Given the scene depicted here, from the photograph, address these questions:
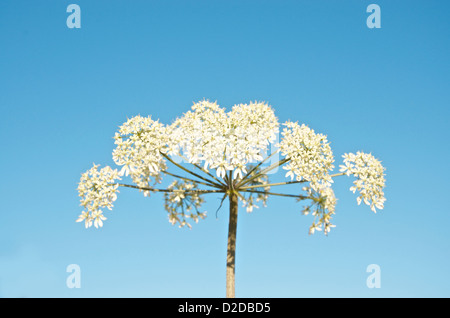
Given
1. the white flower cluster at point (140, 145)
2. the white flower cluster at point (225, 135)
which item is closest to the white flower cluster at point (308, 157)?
the white flower cluster at point (225, 135)

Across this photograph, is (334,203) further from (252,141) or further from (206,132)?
(206,132)

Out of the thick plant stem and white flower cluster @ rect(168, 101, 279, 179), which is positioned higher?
white flower cluster @ rect(168, 101, 279, 179)

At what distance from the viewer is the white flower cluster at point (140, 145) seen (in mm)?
10023

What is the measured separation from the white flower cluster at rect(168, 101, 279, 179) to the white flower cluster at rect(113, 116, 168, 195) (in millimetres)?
348

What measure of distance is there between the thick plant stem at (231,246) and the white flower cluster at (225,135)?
100 cm

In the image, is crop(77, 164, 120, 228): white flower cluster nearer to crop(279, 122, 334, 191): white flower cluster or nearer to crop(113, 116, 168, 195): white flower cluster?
crop(113, 116, 168, 195): white flower cluster

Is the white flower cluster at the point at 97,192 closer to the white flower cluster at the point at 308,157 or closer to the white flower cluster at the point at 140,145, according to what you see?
the white flower cluster at the point at 140,145

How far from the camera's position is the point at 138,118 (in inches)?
407

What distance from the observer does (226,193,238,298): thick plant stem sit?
970cm

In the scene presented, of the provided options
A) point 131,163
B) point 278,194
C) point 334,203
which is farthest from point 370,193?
point 131,163

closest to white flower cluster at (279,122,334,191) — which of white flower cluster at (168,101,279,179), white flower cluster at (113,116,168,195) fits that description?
white flower cluster at (168,101,279,179)

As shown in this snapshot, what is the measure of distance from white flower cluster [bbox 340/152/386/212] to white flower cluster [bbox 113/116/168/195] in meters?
4.63

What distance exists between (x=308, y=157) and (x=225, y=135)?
206 centimetres
